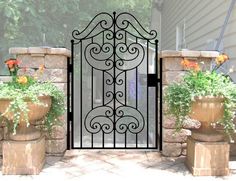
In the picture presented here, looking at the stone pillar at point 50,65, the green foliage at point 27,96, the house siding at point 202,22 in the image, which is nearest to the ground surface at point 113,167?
the stone pillar at point 50,65

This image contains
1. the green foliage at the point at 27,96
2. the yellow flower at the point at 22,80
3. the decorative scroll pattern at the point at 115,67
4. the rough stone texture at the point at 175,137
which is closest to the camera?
the green foliage at the point at 27,96

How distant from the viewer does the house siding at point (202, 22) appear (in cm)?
566

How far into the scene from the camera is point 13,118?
358 cm

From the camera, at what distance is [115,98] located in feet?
15.6

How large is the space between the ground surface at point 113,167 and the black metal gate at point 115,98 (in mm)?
290

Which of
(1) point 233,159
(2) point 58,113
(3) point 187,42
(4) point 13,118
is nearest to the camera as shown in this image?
(4) point 13,118

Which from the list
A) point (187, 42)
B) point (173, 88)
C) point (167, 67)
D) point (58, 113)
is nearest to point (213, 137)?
point (173, 88)

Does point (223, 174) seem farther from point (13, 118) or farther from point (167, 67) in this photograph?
point (13, 118)

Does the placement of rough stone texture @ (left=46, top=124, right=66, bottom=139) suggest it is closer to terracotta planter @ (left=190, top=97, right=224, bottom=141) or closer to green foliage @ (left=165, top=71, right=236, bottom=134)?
green foliage @ (left=165, top=71, right=236, bottom=134)

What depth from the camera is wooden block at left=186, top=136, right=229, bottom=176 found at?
3717mm

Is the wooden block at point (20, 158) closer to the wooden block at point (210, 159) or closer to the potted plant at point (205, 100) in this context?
the potted plant at point (205, 100)

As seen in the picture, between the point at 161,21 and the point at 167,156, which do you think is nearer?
the point at 167,156

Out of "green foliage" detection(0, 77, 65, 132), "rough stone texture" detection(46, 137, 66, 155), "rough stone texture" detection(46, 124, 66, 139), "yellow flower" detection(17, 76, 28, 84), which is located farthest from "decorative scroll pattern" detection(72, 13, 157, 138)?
"yellow flower" detection(17, 76, 28, 84)

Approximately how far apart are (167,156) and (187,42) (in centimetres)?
513
